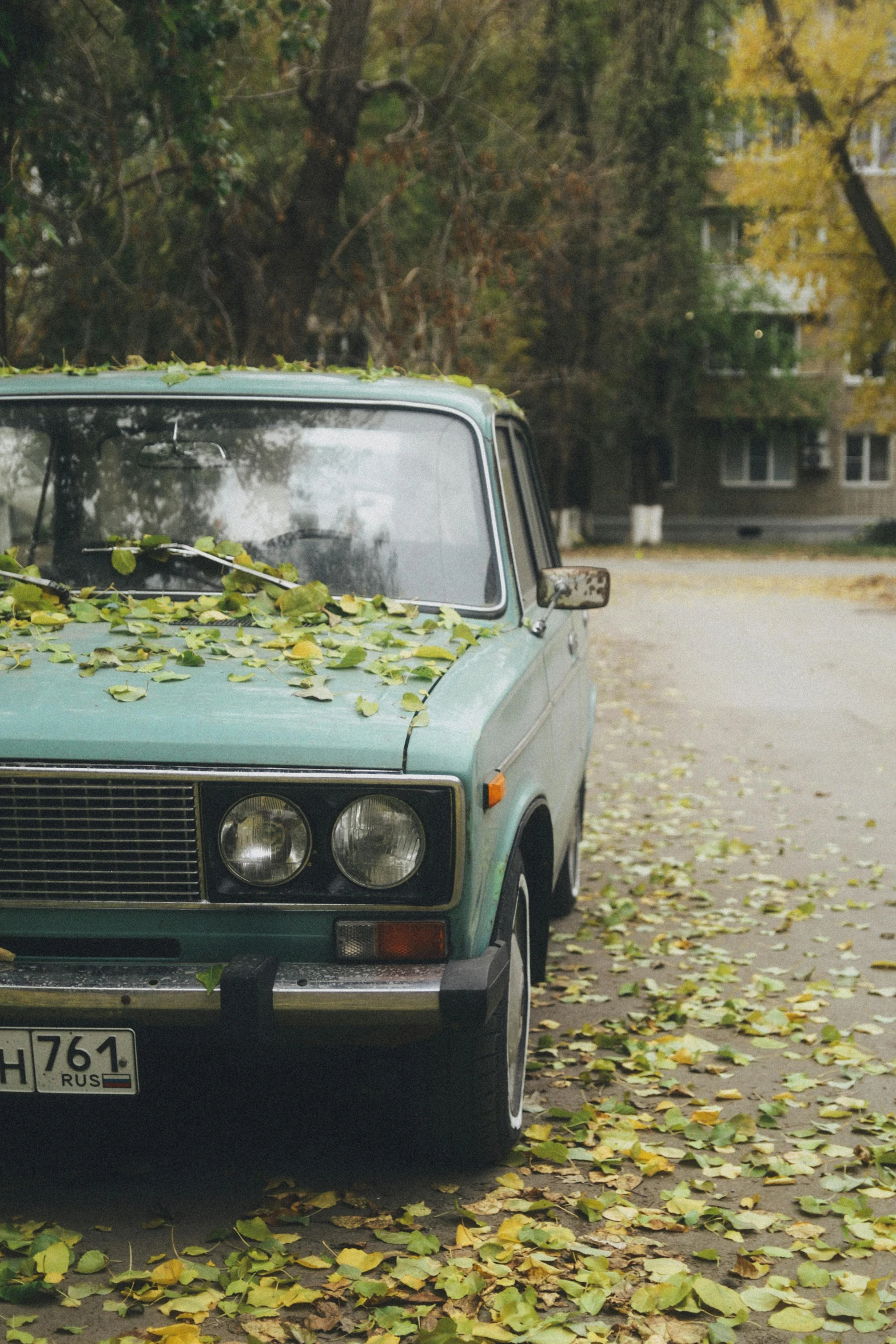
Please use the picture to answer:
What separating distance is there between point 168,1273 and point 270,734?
1.15 meters

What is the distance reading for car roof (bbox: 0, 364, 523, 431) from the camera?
15.4 feet

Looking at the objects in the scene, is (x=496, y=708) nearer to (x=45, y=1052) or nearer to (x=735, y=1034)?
(x=45, y=1052)

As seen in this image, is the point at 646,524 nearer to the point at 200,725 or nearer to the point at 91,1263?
the point at 200,725

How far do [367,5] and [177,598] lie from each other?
11724 millimetres

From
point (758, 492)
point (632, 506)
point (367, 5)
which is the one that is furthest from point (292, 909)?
point (758, 492)

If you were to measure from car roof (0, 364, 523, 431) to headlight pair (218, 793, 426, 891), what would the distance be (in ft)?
5.84

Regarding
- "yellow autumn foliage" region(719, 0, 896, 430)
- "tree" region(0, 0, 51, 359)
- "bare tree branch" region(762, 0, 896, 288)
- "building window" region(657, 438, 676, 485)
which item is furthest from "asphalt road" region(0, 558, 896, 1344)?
"building window" region(657, 438, 676, 485)

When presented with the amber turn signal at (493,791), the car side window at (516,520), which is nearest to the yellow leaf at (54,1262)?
the amber turn signal at (493,791)

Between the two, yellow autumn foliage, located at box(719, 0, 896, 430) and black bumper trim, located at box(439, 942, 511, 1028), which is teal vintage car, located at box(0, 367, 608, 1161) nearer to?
black bumper trim, located at box(439, 942, 511, 1028)

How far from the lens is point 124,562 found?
442cm

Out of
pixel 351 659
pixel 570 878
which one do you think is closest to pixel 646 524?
pixel 570 878

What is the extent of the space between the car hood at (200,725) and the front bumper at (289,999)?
0.44 m

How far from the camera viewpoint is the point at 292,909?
3.27 meters

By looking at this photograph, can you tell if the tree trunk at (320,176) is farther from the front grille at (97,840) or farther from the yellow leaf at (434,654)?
the front grille at (97,840)
